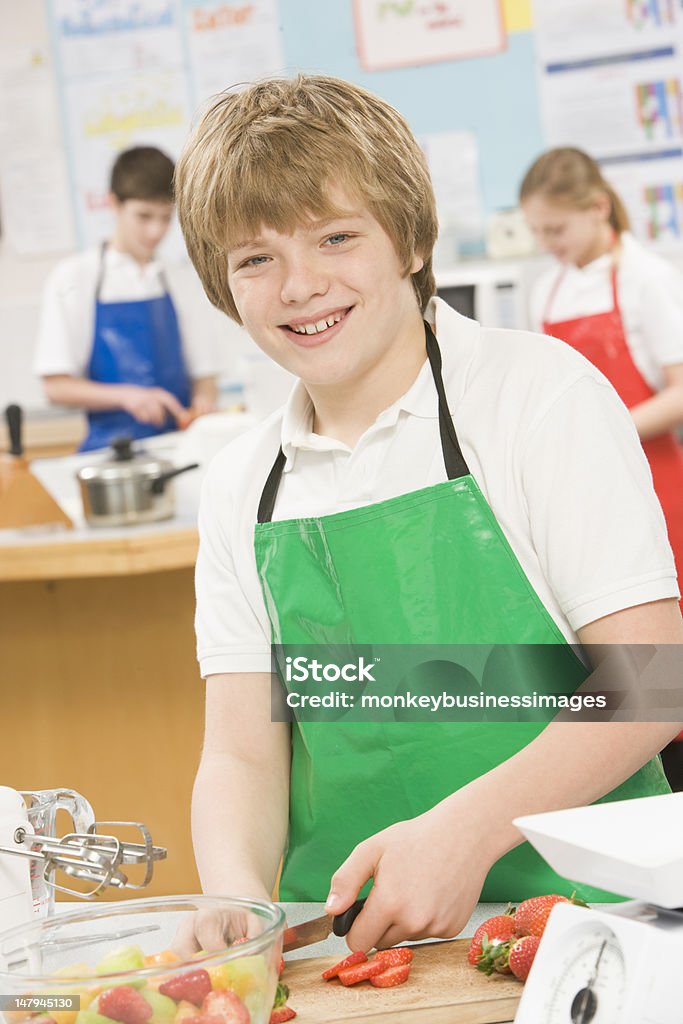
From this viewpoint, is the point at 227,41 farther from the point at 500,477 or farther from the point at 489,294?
the point at 500,477

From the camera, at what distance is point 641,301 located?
2938 mm

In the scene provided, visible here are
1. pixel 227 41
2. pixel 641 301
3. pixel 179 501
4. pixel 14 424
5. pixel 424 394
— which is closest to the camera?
pixel 424 394

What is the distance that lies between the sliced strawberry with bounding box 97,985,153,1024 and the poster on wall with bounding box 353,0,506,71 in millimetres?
4106

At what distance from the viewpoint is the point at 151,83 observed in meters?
4.82

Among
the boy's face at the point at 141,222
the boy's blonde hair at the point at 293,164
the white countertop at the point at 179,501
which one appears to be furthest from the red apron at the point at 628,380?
the boy's blonde hair at the point at 293,164

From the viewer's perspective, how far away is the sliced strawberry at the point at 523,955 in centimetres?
88

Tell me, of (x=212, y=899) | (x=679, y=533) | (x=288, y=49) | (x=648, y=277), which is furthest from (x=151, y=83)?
(x=212, y=899)

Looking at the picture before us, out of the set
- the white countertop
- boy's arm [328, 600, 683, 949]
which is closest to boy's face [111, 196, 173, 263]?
the white countertop

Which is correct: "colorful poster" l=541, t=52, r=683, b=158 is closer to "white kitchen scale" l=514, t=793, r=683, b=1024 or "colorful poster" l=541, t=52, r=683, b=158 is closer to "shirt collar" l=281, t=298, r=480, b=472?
"shirt collar" l=281, t=298, r=480, b=472

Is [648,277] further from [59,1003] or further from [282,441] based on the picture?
[59,1003]

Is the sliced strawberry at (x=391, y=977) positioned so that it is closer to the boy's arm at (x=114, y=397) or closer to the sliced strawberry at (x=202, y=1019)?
the sliced strawberry at (x=202, y=1019)

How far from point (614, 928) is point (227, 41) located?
4482mm

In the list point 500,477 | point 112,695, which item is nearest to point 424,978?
point 500,477

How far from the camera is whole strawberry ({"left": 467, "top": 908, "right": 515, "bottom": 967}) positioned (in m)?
0.93
